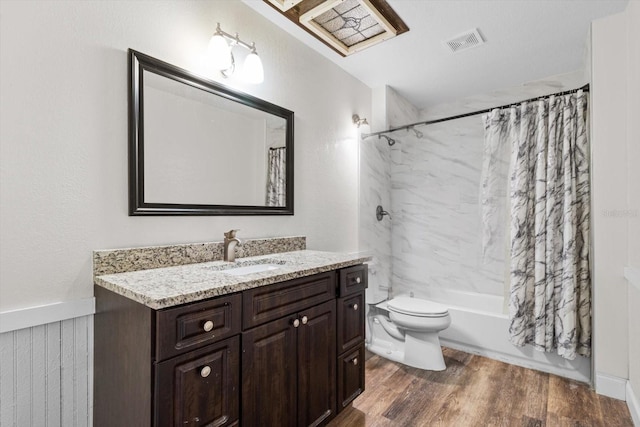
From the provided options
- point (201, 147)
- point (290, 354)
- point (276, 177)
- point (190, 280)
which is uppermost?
point (201, 147)

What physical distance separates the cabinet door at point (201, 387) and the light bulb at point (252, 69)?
1377mm

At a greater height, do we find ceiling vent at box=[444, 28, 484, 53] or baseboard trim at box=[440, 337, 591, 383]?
ceiling vent at box=[444, 28, 484, 53]

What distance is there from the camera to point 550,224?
2.22 meters

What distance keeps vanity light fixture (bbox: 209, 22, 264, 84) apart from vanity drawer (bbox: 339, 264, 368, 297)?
47.4 inches

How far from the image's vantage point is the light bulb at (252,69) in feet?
5.72

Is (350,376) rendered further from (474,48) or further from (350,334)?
(474,48)

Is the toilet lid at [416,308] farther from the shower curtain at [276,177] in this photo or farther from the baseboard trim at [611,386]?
the shower curtain at [276,177]

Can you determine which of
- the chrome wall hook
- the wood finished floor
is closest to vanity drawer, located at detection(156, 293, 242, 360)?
the wood finished floor

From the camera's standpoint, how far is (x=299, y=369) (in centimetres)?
143

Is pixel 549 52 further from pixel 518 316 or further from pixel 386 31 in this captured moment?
pixel 518 316

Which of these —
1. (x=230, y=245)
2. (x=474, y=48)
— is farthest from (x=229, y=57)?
(x=474, y=48)

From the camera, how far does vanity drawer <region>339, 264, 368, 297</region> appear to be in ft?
5.54

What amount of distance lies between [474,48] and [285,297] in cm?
229

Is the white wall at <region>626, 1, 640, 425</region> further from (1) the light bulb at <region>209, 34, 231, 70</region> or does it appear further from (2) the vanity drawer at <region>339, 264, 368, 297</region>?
(1) the light bulb at <region>209, 34, 231, 70</region>
